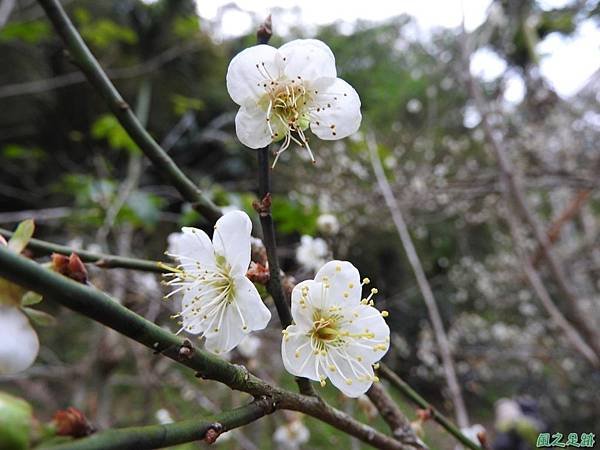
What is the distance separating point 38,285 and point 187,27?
2.71 meters

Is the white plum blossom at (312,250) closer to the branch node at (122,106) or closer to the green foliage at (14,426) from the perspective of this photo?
the branch node at (122,106)

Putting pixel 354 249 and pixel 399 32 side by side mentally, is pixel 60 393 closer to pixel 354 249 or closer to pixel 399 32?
pixel 354 249

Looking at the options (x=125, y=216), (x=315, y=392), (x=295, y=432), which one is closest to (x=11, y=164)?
(x=125, y=216)

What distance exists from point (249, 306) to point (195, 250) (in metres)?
0.09

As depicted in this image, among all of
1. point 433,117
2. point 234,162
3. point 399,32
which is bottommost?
point 234,162

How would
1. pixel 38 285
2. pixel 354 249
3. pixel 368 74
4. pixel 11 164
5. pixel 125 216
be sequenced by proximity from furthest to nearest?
pixel 368 74, pixel 11 164, pixel 125 216, pixel 354 249, pixel 38 285

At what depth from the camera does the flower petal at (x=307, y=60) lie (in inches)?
17.1

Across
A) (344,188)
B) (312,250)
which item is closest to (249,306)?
(312,250)

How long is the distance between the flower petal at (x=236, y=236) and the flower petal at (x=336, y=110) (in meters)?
0.12

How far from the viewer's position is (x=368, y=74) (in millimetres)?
3791

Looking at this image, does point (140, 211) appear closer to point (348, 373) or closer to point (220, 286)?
point (220, 286)

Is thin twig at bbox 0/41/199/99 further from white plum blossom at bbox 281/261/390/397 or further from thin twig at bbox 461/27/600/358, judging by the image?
white plum blossom at bbox 281/261/390/397

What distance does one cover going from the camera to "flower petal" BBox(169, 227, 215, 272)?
0.44 meters

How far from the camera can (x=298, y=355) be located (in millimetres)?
378
